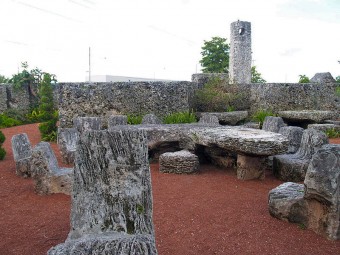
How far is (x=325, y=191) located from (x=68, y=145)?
19.9 ft

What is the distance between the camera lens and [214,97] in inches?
500

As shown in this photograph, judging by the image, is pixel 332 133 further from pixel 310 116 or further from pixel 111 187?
pixel 111 187

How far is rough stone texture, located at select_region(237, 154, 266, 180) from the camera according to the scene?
6.16 meters

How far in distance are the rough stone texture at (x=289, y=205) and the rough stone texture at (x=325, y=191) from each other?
0.11 m

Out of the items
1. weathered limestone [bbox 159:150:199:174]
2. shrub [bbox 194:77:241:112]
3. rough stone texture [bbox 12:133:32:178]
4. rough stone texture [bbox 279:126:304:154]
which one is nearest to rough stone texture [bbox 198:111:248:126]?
shrub [bbox 194:77:241:112]

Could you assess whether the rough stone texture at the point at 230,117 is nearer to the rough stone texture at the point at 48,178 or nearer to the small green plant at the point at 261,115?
the small green plant at the point at 261,115

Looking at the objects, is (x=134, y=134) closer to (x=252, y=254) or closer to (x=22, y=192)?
(x=252, y=254)

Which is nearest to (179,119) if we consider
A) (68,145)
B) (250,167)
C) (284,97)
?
(68,145)

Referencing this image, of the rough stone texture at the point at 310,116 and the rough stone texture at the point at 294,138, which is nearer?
the rough stone texture at the point at 294,138

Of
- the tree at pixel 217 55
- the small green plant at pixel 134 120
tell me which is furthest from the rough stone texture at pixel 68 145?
the tree at pixel 217 55

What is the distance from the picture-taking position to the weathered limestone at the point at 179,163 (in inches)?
262

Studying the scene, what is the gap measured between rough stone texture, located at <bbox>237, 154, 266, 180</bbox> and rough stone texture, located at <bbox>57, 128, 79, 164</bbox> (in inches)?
149

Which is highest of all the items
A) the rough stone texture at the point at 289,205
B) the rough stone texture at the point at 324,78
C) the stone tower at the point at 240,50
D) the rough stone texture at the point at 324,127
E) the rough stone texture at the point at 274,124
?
the stone tower at the point at 240,50

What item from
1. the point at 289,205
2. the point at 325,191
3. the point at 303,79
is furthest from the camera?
the point at 303,79
